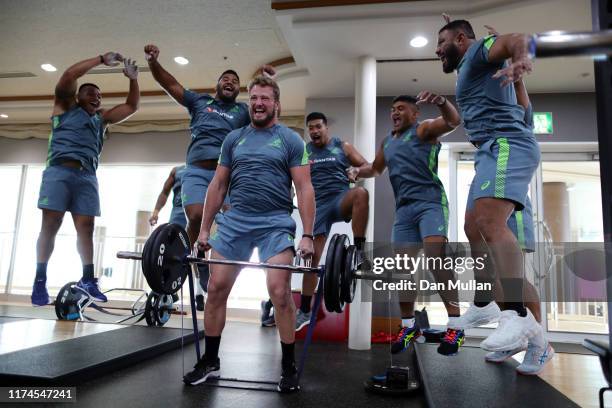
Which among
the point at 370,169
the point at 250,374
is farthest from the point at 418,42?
the point at 250,374

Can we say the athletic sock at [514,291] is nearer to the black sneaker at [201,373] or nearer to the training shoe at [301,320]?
the black sneaker at [201,373]

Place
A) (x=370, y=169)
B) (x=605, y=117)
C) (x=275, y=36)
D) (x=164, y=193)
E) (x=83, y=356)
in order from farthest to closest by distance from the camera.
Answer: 1. (x=164, y=193)
2. (x=275, y=36)
3. (x=370, y=169)
4. (x=83, y=356)
5. (x=605, y=117)

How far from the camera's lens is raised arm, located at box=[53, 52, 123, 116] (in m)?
3.07

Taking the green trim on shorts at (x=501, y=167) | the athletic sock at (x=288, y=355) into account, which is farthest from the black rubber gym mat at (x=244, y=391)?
the green trim on shorts at (x=501, y=167)

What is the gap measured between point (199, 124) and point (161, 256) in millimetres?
1408

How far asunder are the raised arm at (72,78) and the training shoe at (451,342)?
271 centimetres

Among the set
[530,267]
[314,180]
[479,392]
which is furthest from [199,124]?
[530,267]

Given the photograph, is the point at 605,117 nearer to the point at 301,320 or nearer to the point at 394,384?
the point at 394,384

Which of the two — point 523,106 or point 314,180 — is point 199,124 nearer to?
point 314,180

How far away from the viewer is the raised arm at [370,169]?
2.92 metres

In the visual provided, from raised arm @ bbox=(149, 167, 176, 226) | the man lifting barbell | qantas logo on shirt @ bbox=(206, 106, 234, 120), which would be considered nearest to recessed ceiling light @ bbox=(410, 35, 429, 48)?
qantas logo on shirt @ bbox=(206, 106, 234, 120)

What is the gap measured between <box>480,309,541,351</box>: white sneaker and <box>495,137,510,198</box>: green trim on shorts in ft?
1.58

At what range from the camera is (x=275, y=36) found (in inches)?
172

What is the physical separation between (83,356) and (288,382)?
100 centimetres
